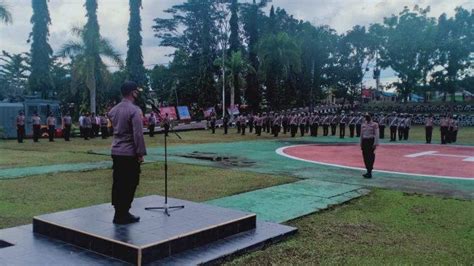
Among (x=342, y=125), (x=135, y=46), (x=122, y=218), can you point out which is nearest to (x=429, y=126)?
(x=342, y=125)

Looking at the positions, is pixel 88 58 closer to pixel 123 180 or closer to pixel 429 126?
pixel 429 126

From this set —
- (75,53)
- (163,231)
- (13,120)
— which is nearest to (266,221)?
(163,231)

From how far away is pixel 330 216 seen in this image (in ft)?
25.3

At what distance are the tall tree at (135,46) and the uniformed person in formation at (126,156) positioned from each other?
107ft

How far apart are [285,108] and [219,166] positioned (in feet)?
118

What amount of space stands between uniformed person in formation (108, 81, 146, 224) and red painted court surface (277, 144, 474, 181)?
9078mm

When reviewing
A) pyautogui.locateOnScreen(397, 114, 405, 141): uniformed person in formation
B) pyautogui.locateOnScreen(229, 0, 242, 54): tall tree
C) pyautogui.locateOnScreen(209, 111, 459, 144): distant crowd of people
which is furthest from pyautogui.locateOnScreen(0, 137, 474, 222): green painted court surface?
pyautogui.locateOnScreen(229, 0, 242, 54): tall tree

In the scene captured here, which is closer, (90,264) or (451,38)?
(90,264)

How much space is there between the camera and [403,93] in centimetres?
5041

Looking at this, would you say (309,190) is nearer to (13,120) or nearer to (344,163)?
(344,163)

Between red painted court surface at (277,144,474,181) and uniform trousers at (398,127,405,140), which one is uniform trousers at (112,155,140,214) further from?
uniform trousers at (398,127,405,140)

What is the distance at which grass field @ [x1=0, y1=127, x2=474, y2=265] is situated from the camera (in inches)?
227

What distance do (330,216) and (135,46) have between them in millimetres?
33274

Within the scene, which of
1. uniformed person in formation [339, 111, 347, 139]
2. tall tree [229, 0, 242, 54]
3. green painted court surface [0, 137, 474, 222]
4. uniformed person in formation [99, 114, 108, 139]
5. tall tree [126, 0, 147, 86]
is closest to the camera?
green painted court surface [0, 137, 474, 222]
